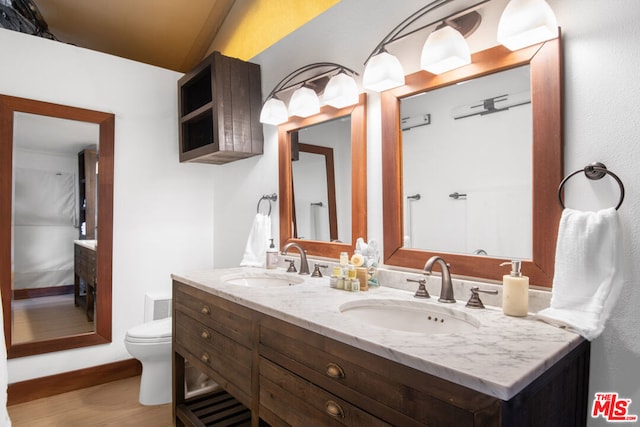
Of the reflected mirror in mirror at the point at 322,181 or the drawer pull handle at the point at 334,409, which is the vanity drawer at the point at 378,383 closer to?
the drawer pull handle at the point at 334,409

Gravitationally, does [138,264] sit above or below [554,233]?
below

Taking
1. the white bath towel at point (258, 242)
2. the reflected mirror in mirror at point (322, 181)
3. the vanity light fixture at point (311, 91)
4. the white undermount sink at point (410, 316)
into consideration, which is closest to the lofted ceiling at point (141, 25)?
the vanity light fixture at point (311, 91)

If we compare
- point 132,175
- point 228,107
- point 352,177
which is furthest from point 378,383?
point 132,175

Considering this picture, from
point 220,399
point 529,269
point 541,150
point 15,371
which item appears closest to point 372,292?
point 529,269

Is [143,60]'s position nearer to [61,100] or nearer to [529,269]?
[61,100]

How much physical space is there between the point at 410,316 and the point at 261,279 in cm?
97

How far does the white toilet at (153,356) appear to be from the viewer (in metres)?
2.18

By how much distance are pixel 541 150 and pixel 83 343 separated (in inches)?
115

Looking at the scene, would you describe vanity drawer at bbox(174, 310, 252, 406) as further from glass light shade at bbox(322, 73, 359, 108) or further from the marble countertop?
glass light shade at bbox(322, 73, 359, 108)

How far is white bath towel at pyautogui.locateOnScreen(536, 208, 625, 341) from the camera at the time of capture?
96 centimetres

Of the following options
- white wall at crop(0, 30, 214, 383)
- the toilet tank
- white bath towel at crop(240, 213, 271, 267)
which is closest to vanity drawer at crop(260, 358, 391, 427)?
white bath towel at crop(240, 213, 271, 267)

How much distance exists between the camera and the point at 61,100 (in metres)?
2.49

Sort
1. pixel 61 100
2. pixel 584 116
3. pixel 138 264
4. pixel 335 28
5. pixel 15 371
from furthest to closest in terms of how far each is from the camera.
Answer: pixel 138 264, pixel 61 100, pixel 15 371, pixel 335 28, pixel 584 116
